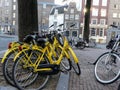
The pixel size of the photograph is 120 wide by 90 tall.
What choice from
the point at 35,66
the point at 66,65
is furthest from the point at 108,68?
the point at 35,66

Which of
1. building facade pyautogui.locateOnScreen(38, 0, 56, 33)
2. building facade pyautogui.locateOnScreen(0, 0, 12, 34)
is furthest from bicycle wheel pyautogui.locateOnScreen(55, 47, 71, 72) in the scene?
building facade pyautogui.locateOnScreen(0, 0, 12, 34)

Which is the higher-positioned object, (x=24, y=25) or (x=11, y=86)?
(x=24, y=25)

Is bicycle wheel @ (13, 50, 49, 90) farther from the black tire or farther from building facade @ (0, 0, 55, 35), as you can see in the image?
building facade @ (0, 0, 55, 35)

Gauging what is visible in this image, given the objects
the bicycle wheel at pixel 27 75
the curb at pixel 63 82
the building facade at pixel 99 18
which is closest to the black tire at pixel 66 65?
the curb at pixel 63 82

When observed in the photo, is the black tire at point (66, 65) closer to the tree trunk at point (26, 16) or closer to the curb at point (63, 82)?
the curb at point (63, 82)

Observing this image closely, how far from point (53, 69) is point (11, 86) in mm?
748

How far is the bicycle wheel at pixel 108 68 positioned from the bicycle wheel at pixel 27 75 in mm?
1183

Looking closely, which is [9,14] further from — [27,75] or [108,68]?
[27,75]

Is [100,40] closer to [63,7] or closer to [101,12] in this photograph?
[101,12]

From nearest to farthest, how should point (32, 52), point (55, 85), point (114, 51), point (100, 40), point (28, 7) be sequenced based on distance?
point (32, 52) < point (55, 85) < point (114, 51) < point (28, 7) < point (100, 40)

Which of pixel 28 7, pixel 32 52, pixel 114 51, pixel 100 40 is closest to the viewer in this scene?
pixel 32 52

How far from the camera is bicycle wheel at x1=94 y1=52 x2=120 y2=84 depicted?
4.83 metres

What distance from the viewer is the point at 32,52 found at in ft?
14.0

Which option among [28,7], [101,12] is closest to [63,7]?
[101,12]
